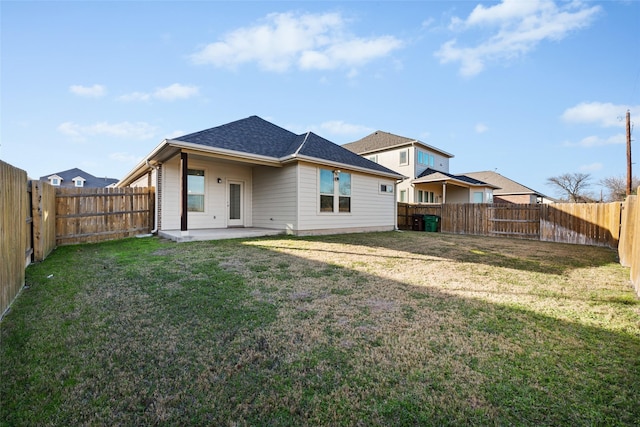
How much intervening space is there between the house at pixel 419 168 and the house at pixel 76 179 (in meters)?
30.0

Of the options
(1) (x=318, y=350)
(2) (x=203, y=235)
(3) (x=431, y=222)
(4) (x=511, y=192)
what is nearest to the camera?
(1) (x=318, y=350)

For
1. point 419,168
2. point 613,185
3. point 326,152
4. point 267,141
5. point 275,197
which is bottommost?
point 275,197

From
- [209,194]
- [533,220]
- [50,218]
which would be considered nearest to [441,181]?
[533,220]

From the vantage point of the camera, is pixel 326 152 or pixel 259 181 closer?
pixel 326 152

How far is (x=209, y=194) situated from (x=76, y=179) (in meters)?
33.0

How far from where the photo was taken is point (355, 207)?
11789 mm

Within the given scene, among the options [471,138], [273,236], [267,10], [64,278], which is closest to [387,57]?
[267,10]

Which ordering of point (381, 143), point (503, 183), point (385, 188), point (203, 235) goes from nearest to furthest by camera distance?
1. point (203, 235)
2. point (385, 188)
3. point (381, 143)
4. point (503, 183)

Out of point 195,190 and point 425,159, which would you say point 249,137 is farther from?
point 425,159

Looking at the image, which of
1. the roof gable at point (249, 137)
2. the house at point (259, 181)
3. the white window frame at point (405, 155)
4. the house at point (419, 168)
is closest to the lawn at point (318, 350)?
the house at point (259, 181)

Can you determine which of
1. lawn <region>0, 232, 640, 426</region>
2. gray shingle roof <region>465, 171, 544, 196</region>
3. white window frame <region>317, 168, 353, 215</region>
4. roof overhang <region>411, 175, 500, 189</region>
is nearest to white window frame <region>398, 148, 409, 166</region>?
roof overhang <region>411, 175, 500, 189</region>

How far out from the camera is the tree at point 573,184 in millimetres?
32750

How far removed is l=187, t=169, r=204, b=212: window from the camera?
9.88 m

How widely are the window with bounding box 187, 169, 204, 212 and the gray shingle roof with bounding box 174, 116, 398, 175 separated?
1.56 metres
